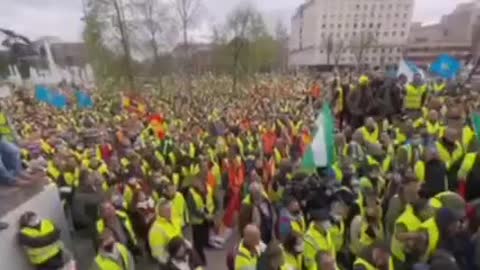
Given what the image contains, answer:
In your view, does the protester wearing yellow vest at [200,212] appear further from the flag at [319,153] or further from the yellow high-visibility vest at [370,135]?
the yellow high-visibility vest at [370,135]

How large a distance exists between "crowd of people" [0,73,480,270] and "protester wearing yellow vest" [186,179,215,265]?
0.02 metres

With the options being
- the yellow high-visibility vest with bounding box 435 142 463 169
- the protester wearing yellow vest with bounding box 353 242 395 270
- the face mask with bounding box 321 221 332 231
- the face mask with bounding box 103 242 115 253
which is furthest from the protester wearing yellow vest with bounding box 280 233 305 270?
the yellow high-visibility vest with bounding box 435 142 463 169

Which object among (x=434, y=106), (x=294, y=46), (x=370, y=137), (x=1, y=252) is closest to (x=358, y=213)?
(x=370, y=137)

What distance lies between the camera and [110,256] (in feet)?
13.0

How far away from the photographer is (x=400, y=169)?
19.1 ft

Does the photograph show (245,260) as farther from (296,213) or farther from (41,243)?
(41,243)

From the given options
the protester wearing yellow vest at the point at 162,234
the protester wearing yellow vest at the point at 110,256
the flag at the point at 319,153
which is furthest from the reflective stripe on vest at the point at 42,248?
the flag at the point at 319,153

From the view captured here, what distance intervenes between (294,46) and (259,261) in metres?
125

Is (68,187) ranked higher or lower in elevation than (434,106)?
lower

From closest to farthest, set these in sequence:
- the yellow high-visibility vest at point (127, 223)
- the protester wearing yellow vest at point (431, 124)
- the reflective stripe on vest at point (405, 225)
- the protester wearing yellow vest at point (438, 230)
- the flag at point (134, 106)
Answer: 1. the protester wearing yellow vest at point (438, 230)
2. the reflective stripe on vest at point (405, 225)
3. the yellow high-visibility vest at point (127, 223)
4. the protester wearing yellow vest at point (431, 124)
5. the flag at point (134, 106)

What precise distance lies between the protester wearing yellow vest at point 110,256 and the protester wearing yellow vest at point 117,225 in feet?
0.85

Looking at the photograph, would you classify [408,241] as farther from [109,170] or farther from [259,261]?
[109,170]

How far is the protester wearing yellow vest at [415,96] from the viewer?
981cm

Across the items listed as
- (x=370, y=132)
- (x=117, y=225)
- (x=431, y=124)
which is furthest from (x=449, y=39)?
(x=117, y=225)
